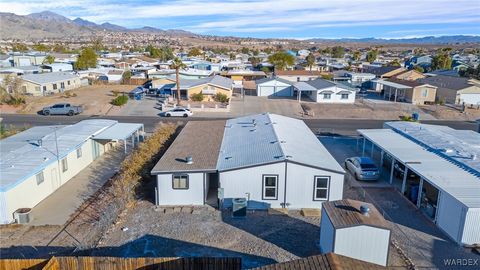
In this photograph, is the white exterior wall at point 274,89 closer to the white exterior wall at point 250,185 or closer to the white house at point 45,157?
the white house at point 45,157

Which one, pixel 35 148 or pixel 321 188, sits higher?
pixel 35 148

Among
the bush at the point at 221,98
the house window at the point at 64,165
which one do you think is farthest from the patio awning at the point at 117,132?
the bush at the point at 221,98

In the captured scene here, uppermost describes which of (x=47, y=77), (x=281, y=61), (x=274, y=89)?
(x=281, y=61)

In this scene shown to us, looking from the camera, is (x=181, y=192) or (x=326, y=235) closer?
(x=326, y=235)

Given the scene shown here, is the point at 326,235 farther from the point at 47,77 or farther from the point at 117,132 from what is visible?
the point at 47,77

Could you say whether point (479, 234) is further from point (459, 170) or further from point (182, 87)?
point (182, 87)

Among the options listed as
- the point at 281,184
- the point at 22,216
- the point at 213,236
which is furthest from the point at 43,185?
the point at 281,184

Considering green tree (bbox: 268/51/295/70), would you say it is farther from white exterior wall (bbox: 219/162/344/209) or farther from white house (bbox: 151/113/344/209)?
white exterior wall (bbox: 219/162/344/209)

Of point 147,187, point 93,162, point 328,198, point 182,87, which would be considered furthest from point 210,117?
point 328,198

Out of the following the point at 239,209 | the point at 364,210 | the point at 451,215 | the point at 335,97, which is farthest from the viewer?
the point at 335,97
